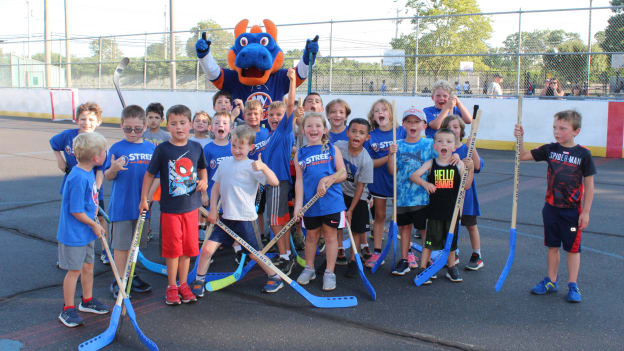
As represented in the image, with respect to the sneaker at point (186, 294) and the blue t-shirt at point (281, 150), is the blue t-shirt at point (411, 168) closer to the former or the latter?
the blue t-shirt at point (281, 150)

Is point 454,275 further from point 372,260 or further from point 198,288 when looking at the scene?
point 198,288

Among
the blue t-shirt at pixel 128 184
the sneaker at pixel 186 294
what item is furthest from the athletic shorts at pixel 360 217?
the blue t-shirt at pixel 128 184

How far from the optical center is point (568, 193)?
4113 millimetres

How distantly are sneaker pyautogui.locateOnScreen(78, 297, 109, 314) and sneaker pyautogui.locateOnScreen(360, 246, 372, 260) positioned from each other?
247cm

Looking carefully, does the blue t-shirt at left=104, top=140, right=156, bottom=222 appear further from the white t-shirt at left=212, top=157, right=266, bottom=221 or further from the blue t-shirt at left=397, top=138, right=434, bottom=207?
the blue t-shirt at left=397, top=138, right=434, bottom=207

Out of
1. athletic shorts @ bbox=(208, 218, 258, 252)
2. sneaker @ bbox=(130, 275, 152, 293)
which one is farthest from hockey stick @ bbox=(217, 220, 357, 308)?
sneaker @ bbox=(130, 275, 152, 293)

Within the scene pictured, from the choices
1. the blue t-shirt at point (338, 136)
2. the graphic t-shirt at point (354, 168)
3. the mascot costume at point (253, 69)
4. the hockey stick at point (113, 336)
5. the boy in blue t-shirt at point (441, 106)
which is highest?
the mascot costume at point (253, 69)

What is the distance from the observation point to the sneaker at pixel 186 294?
→ 405 cm

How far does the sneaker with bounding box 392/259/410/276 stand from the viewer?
474cm

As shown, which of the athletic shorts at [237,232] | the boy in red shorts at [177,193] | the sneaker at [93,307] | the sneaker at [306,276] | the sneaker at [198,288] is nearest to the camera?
the sneaker at [93,307]

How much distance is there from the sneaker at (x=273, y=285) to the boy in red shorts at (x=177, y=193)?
607mm

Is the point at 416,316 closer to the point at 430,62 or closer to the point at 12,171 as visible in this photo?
the point at 12,171

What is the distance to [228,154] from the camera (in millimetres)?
5082

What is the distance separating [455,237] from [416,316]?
102cm
